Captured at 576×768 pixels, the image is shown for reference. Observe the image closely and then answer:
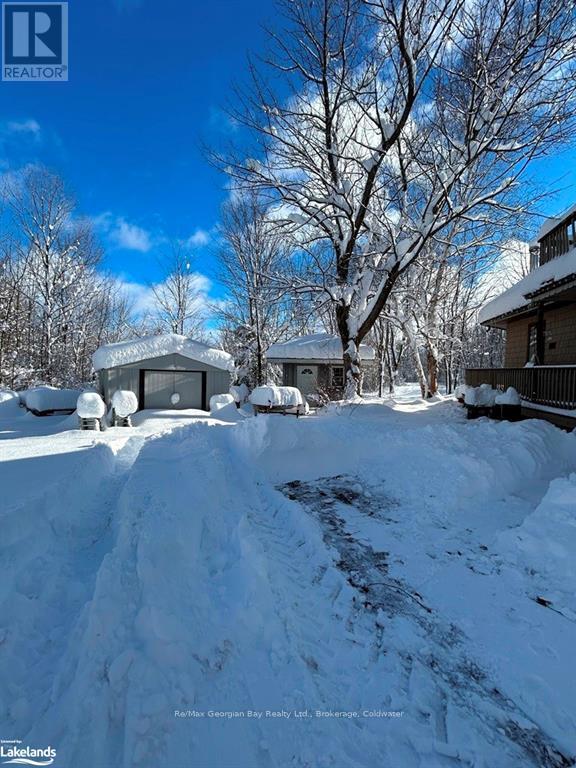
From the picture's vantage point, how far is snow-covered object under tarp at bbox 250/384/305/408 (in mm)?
13945

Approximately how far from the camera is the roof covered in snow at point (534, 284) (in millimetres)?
8289

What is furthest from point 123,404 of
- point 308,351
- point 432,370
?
point 432,370

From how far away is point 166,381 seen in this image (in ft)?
57.2

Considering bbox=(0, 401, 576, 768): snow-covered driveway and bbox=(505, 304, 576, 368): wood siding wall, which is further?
bbox=(505, 304, 576, 368): wood siding wall

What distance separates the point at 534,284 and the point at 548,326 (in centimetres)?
245

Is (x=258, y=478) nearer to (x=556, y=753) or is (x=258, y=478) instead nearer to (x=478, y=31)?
(x=556, y=753)

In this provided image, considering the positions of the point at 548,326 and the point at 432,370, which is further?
the point at 432,370

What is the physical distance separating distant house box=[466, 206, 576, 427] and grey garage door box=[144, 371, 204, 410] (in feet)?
42.8

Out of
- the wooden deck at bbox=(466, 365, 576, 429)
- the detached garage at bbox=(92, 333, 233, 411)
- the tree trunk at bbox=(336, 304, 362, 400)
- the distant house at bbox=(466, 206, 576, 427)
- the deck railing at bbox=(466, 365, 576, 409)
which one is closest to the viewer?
the wooden deck at bbox=(466, 365, 576, 429)

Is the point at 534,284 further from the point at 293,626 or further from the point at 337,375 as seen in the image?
the point at 337,375

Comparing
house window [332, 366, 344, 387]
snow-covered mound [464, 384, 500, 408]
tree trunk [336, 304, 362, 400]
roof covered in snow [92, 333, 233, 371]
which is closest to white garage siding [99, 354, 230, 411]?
roof covered in snow [92, 333, 233, 371]

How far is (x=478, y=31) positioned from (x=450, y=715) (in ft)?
44.0

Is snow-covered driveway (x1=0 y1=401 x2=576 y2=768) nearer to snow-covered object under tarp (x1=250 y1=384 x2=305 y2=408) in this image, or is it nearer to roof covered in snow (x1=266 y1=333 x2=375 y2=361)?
snow-covered object under tarp (x1=250 y1=384 x2=305 y2=408)

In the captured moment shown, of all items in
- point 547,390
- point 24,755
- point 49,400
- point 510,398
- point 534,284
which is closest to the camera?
point 24,755
